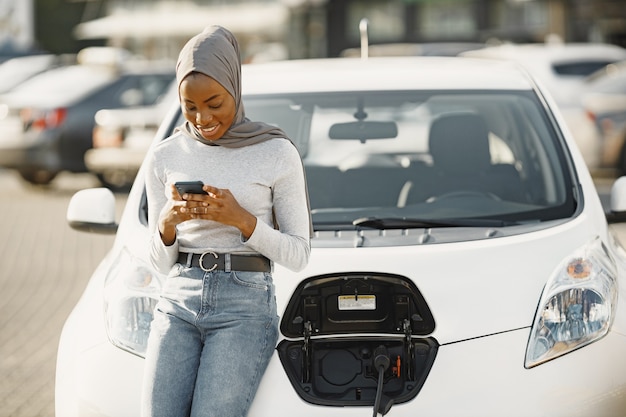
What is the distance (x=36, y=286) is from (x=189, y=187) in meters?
7.05

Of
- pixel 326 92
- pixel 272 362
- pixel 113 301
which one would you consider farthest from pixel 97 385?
pixel 326 92

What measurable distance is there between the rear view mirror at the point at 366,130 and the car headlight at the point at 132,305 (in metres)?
1.34

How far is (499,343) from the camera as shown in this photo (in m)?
3.87

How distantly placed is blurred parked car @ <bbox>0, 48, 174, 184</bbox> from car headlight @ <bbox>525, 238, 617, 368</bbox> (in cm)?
1353

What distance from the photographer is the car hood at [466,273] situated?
3916 mm

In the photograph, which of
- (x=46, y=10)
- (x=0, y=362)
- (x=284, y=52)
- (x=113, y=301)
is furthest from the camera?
(x=46, y=10)

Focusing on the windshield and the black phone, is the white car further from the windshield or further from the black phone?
the black phone

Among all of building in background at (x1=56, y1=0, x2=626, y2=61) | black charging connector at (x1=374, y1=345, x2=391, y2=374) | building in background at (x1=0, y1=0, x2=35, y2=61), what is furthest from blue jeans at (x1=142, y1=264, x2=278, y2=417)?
building in background at (x1=0, y1=0, x2=35, y2=61)

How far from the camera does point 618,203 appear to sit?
5.06m

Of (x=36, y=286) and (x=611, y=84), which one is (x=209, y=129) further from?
(x=611, y=84)

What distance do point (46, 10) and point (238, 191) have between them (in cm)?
5581

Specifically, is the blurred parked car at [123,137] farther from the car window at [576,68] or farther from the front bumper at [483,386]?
the front bumper at [483,386]

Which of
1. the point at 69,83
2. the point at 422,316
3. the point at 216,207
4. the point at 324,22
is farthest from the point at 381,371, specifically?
the point at 324,22

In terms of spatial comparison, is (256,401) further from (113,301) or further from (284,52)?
(284,52)
